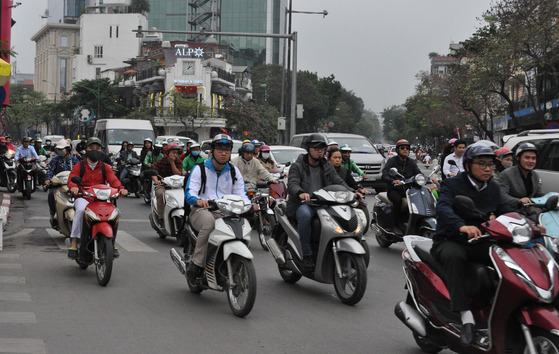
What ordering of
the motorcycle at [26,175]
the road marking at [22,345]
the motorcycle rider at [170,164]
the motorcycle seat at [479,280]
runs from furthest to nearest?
the motorcycle at [26,175] < the motorcycle rider at [170,164] < the road marking at [22,345] < the motorcycle seat at [479,280]

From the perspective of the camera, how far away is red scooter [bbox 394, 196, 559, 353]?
4.34 metres

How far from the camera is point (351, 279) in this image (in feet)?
25.5

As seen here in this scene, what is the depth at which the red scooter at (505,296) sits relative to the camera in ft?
14.3

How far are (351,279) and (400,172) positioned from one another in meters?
4.18

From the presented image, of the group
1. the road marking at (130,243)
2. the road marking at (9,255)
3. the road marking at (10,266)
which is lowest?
the road marking at (130,243)

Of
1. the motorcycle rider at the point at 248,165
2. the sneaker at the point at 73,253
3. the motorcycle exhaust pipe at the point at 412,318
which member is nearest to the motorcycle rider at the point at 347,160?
the motorcycle rider at the point at 248,165

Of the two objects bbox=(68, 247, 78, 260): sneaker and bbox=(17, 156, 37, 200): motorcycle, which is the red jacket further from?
bbox=(17, 156, 37, 200): motorcycle

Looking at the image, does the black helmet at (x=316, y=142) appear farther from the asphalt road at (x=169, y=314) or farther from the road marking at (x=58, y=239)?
the road marking at (x=58, y=239)

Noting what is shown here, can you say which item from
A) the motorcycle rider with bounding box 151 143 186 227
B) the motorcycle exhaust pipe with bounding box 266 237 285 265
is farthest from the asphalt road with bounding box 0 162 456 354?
the motorcycle rider with bounding box 151 143 186 227

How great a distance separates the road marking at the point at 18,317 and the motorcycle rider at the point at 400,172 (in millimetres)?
6112

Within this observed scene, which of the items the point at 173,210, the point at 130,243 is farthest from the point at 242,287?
the point at 130,243

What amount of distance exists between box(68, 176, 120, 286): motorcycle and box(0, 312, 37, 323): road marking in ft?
4.74

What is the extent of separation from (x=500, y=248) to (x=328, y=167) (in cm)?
426

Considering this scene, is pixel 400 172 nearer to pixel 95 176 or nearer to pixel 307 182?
pixel 307 182
